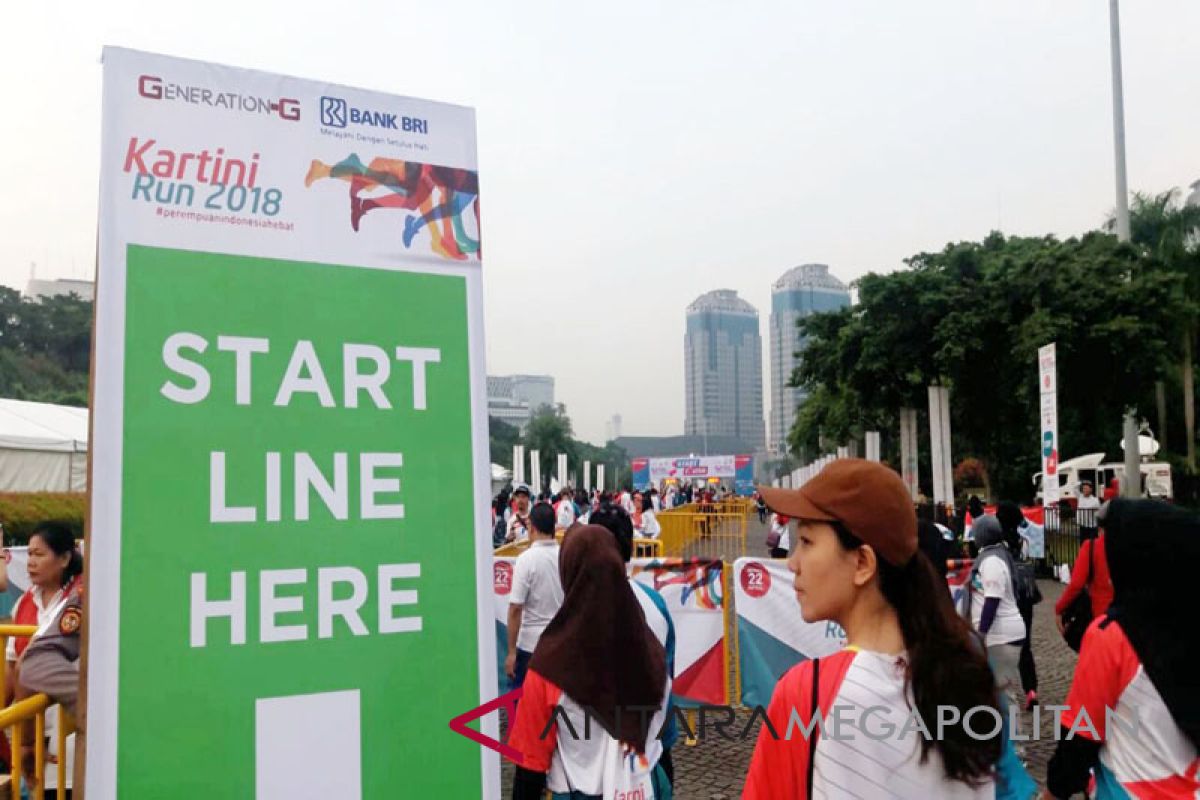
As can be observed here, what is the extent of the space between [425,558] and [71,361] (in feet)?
173

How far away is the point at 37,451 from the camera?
58.2 ft

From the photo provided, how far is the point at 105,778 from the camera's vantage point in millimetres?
1916

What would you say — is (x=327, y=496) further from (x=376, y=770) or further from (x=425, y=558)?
(x=376, y=770)

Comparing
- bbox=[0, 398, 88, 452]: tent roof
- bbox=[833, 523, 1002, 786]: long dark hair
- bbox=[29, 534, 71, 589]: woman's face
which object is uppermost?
bbox=[0, 398, 88, 452]: tent roof

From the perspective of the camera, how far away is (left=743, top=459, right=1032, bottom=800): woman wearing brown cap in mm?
1543

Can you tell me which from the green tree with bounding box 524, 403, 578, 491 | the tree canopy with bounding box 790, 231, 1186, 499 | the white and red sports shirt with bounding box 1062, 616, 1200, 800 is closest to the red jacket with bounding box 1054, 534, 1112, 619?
the white and red sports shirt with bounding box 1062, 616, 1200, 800

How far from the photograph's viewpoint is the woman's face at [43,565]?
417 centimetres

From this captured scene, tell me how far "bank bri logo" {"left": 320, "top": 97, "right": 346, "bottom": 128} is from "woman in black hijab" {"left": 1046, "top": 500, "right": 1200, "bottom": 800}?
2.46 meters

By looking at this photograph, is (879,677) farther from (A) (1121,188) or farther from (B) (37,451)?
(A) (1121,188)

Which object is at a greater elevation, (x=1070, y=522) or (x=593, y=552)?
(x=593, y=552)

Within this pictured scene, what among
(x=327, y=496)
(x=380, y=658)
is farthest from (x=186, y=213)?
(x=380, y=658)

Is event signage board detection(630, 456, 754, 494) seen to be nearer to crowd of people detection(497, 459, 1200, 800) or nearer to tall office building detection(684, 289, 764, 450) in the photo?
crowd of people detection(497, 459, 1200, 800)

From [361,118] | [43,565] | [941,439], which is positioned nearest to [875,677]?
[361,118]

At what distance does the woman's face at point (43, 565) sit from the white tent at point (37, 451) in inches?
607
